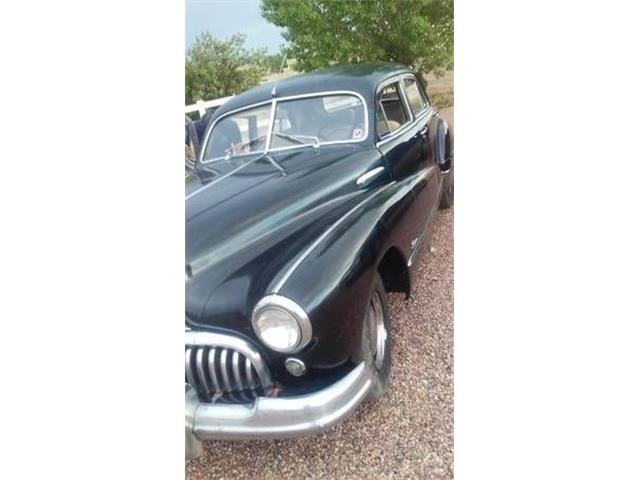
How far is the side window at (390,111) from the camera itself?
137 cm

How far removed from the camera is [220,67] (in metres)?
1.30

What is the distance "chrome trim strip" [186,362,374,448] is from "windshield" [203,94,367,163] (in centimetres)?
67

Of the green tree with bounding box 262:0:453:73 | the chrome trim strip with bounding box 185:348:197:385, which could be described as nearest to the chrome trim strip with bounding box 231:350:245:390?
the chrome trim strip with bounding box 185:348:197:385

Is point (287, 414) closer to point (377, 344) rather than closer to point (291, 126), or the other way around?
point (377, 344)

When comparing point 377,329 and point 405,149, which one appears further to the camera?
point 405,149

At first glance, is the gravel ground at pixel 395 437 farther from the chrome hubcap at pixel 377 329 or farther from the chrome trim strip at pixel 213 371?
the chrome trim strip at pixel 213 371

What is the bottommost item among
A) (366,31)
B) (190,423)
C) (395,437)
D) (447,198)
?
(395,437)

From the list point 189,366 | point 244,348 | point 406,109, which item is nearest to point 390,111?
point 406,109

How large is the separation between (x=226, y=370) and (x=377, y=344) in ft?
1.32

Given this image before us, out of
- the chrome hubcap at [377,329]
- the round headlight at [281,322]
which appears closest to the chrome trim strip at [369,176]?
the chrome hubcap at [377,329]

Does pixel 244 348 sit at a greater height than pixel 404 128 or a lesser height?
lesser

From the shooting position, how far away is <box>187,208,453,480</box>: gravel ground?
1195 mm
